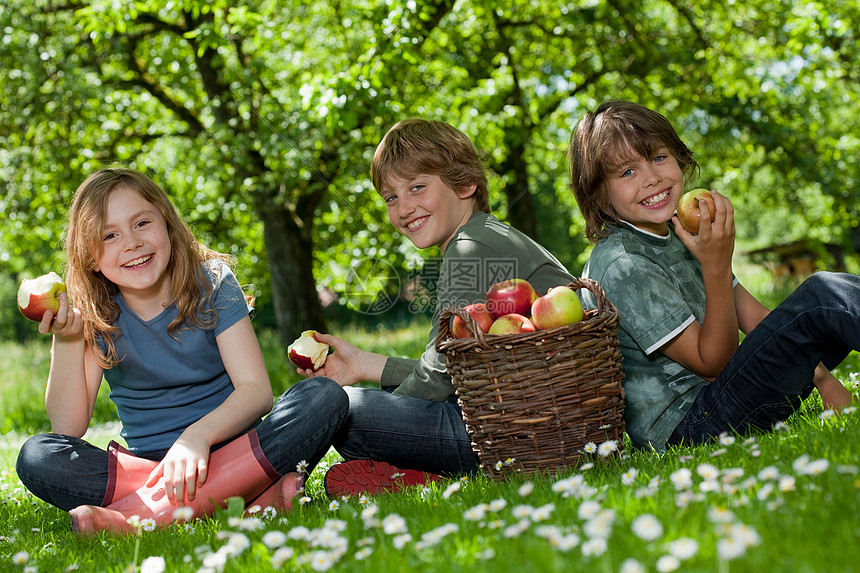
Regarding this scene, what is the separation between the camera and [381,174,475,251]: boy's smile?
3.37 m

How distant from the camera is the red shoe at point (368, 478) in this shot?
2916 millimetres

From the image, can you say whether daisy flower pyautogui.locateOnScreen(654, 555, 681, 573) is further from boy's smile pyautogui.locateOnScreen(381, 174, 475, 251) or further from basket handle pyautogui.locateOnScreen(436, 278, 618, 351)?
boy's smile pyautogui.locateOnScreen(381, 174, 475, 251)

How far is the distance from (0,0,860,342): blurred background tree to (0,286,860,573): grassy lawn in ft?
12.8

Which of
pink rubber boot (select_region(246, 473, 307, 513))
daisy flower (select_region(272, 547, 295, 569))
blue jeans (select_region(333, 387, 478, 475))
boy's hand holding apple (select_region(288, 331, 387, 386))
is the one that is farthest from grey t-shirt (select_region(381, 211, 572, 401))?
daisy flower (select_region(272, 547, 295, 569))

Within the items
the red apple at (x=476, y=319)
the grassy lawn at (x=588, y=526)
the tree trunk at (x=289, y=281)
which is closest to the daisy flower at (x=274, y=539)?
the grassy lawn at (x=588, y=526)

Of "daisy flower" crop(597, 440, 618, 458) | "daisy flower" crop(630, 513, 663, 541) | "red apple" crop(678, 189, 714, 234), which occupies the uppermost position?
"red apple" crop(678, 189, 714, 234)

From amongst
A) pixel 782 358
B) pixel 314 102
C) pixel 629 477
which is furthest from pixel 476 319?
pixel 314 102

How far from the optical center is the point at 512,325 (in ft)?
8.30

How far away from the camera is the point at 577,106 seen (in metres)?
11.4

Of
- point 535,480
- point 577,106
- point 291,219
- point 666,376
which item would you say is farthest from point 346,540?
point 577,106

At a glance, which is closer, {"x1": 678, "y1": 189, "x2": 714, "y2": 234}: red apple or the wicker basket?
the wicker basket

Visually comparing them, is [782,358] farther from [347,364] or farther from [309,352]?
[309,352]
